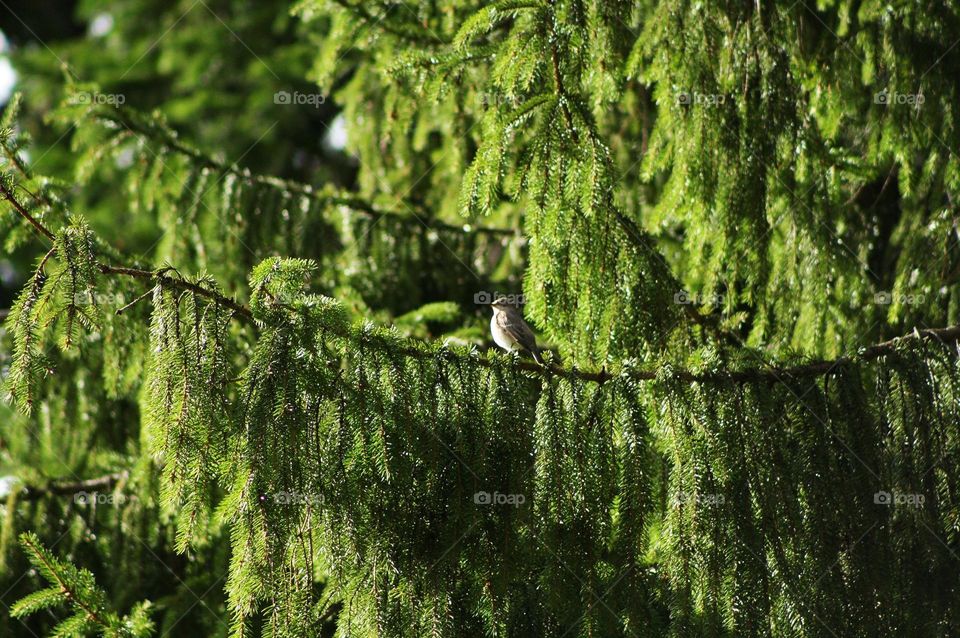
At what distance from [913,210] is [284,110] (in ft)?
25.7

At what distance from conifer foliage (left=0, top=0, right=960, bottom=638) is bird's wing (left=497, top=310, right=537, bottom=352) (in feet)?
0.90

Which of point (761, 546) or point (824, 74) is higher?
point (824, 74)

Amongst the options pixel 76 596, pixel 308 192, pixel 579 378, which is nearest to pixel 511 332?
pixel 579 378

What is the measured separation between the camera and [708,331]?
3.56m

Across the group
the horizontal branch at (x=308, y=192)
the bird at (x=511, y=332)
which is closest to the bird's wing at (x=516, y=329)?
the bird at (x=511, y=332)

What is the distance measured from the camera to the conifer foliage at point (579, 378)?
7.95 ft

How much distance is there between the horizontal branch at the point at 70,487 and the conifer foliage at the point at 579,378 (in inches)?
0.5

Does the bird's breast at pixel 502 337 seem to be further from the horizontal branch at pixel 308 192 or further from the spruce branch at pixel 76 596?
the spruce branch at pixel 76 596

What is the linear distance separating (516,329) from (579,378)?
1.13m

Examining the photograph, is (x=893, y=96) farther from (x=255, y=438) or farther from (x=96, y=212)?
(x=96, y=212)

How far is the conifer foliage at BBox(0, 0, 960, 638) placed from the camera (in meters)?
2.42

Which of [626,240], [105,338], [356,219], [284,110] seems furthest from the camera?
[284,110]

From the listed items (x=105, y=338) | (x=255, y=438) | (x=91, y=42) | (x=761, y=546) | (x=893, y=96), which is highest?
(x=91, y=42)

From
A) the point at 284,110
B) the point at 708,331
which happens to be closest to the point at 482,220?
the point at 708,331
